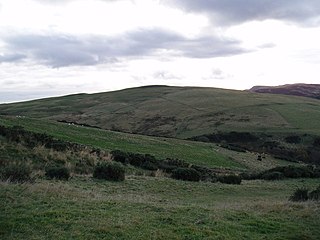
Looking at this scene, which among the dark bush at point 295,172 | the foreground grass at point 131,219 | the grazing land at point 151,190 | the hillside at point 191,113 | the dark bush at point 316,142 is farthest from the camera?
the hillside at point 191,113

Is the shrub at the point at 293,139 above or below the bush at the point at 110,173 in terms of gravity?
below

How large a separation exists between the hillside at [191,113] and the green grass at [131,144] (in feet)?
111

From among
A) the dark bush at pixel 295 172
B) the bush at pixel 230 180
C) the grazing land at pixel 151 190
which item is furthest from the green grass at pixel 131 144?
the bush at pixel 230 180

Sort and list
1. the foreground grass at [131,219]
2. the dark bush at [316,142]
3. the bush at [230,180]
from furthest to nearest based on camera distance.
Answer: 1. the dark bush at [316,142]
2. the bush at [230,180]
3. the foreground grass at [131,219]

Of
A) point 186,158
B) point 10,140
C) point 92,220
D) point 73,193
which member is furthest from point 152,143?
point 92,220

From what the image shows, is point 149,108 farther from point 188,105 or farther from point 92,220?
point 92,220

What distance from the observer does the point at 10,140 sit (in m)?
29.8

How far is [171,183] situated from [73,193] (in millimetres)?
10594

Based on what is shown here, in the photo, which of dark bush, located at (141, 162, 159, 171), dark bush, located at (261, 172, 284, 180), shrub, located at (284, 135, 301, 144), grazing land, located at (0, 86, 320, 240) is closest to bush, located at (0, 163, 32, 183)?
grazing land, located at (0, 86, 320, 240)

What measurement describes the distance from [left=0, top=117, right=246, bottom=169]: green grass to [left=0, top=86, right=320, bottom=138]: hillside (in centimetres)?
3386

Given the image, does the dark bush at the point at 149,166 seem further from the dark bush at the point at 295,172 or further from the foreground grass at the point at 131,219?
the foreground grass at the point at 131,219

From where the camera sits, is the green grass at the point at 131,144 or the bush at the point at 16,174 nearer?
the bush at the point at 16,174

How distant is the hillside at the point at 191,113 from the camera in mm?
90750

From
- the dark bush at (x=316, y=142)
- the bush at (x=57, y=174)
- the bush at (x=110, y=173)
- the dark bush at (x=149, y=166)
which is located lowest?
the dark bush at (x=316, y=142)
